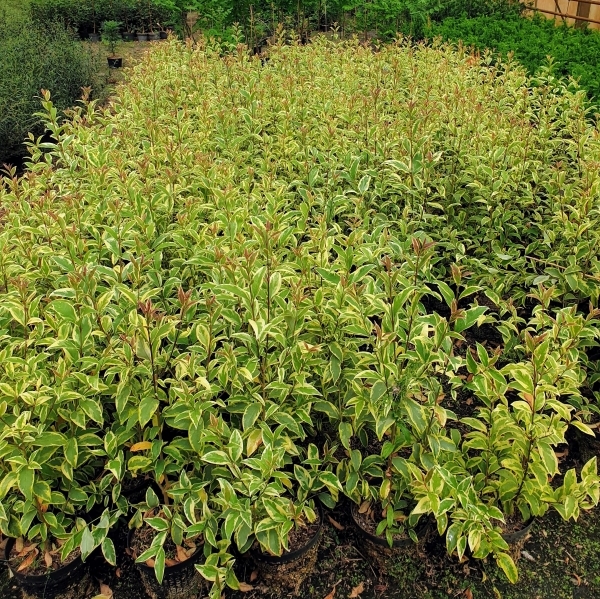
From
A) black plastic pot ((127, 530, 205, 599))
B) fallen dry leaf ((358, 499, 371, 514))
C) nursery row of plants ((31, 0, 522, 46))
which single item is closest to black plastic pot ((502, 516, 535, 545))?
fallen dry leaf ((358, 499, 371, 514))

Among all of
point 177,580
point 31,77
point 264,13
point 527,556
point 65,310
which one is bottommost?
point 527,556

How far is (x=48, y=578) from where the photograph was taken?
1979mm

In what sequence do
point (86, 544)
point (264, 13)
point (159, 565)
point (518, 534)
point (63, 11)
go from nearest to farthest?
point (159, 565) < point (86, 544) < point (518, 534) < point (264, 13) < point (63, 11)

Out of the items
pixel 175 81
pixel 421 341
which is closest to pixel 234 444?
pixel 421 341

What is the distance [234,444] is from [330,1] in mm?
9432

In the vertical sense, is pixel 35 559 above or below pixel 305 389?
below

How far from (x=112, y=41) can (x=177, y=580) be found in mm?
10387

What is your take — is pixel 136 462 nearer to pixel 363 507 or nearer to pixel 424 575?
pixel 363 507

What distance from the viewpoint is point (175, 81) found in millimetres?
4926

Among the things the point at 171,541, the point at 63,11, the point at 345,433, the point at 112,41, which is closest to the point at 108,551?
the point at 171,541

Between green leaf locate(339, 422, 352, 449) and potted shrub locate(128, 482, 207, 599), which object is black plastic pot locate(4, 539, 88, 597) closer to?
potted shrub locate(128, 482, 207, 599)

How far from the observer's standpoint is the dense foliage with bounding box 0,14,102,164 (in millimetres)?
6215

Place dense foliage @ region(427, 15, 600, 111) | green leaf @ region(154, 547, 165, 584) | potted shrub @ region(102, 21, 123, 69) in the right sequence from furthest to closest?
potted shrub @ region(102, 21, 123, 69)
dense foliage @ region(427, 15, 600, 111)
green leaf @ region(154, 547, 165, 584)

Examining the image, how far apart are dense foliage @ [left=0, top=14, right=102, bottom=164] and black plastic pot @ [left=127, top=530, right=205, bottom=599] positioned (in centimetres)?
491
